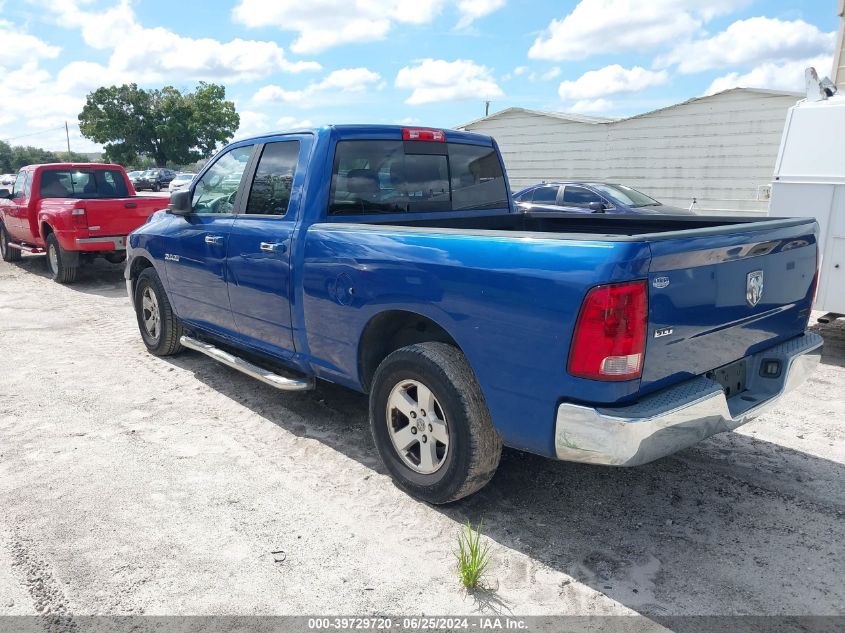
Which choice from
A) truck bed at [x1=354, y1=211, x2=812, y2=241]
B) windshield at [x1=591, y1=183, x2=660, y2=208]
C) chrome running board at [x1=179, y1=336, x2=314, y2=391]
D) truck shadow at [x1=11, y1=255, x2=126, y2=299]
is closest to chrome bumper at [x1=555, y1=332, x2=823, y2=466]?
truck bed at [x1=354, y1=211, x2=812, y2=241]

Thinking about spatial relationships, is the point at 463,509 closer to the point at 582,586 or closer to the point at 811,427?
the point at 582,586

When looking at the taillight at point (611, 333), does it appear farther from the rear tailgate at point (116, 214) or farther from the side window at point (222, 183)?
the rear tailgate at point (116, 214)

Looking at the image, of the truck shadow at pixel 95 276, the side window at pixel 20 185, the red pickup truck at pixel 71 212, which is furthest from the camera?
the side window at pixel 20 185

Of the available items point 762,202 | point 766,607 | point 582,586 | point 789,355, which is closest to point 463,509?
point 582,586

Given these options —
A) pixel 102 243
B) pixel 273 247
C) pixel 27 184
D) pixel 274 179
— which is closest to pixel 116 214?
pixel 102 243

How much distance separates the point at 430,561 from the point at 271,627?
0.77 meters

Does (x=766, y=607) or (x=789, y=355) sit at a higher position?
→ (x=789, y=355)

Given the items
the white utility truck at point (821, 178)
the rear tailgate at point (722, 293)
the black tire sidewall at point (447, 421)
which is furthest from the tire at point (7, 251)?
the rear tailgate at point (722, 293)

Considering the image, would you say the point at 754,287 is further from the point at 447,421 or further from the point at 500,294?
the point at 447,421

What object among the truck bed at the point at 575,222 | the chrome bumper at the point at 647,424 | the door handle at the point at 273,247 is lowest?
the chrome bumper at the point at 647,424

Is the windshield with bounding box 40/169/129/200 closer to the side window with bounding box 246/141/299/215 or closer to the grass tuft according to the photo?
the side window with bounding box 246/141/299/215

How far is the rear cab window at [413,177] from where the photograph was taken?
4109 mm

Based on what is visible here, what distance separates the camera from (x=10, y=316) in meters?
8.38

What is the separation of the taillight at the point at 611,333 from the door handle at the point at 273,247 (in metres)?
2.13
